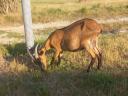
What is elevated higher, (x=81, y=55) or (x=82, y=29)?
(x=82, y=29)

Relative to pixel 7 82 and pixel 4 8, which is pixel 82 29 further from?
pixel 4 8

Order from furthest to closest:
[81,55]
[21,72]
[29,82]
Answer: [81,55] < [21,72] < [29,82]

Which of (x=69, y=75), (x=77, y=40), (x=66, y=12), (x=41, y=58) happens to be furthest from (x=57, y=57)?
(x=66, y=12)

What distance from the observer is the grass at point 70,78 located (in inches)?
330

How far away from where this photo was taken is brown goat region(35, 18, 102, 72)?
9.62m

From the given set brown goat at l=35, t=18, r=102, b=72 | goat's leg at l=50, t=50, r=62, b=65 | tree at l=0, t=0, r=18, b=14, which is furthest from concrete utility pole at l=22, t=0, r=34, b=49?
tree at l=0, t=0, r=18, b=14

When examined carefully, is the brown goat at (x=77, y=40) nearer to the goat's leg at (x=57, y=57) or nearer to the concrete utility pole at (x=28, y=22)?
the goat's leg at (x=57, y=57)

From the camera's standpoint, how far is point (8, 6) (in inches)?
1027

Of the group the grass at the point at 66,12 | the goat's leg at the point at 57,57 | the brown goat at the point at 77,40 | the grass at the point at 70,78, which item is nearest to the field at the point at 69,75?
the grass at the point at 70,78

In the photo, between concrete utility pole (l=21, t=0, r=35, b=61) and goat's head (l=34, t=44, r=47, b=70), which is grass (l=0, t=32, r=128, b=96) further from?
concrete utility pole (l=21, t=0, r=35, b=61)

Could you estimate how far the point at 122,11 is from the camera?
85.4ft

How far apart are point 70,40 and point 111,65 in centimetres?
112

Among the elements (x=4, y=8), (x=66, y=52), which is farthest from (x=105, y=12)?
(x=66, y=52)

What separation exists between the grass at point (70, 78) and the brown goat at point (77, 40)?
304 millimetres
